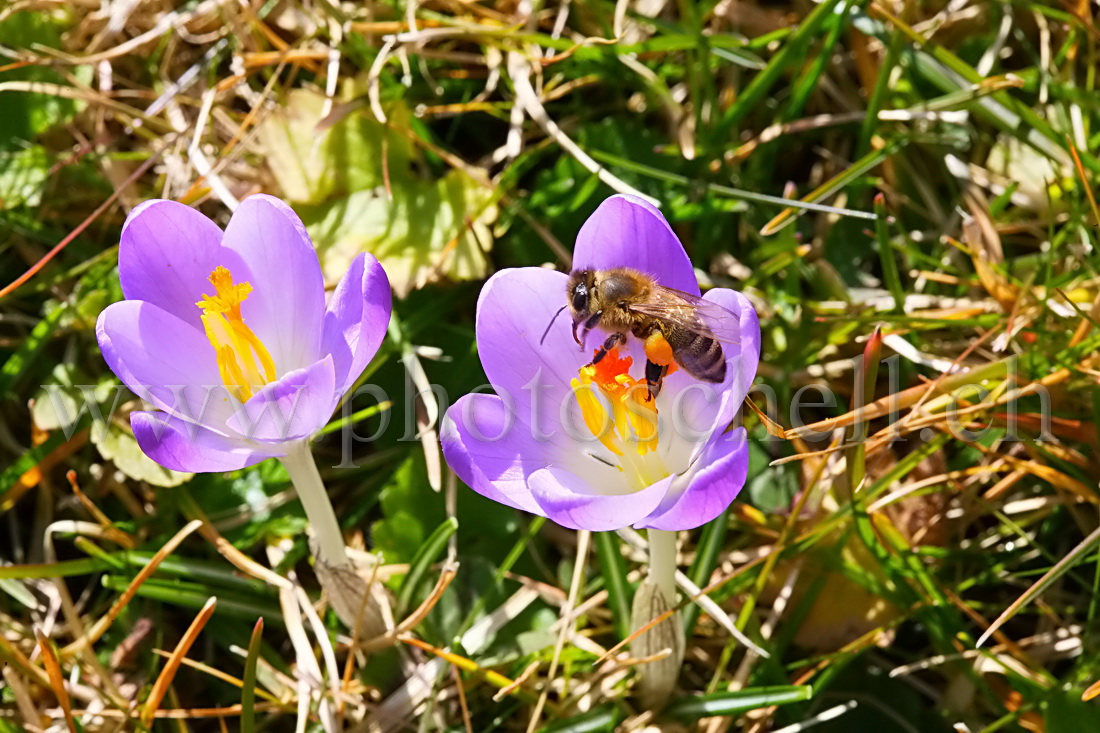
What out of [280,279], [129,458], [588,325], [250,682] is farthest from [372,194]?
[250,682]

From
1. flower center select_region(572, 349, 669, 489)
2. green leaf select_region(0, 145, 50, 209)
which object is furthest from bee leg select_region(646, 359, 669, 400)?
green leaf select_region(0, 145, 50, 209)

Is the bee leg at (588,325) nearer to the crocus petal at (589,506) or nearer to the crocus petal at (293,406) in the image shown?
the crocus petal at (589,506)

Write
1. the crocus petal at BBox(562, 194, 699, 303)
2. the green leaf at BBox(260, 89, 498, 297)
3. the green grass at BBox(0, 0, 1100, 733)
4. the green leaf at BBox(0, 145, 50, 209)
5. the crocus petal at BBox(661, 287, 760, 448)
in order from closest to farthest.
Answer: the crocus petal at BBox(661, 287, 760, 448)
the crocus petal at BBox(562, 194, 699, 303)
the green grass at BBox(0, 0, 1100, 733)
the green leaf at BBox(260, 89, 498, 297)
the green leaf at BBox(0, 145, 50, 209)

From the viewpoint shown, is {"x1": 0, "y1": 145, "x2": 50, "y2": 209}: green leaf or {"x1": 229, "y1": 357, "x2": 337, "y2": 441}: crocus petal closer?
{"x1": 229, "y1": 357, "x2": 337, "y2": 441}: crocus petal

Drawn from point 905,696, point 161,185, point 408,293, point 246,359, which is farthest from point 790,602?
point 161,185

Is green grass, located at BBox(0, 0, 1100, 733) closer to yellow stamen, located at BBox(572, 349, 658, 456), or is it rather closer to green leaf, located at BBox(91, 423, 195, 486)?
green leaf, located at BBox(91, 423, 195, 486)

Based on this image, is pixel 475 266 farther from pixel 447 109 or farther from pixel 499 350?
pixel 499 350
